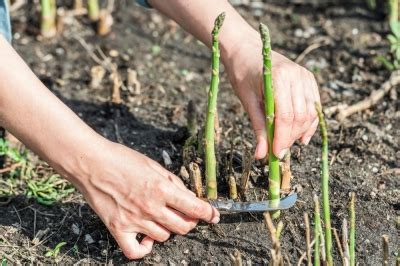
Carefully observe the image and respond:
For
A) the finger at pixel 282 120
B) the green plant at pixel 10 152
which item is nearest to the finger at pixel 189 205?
the finger at pixel 282 120

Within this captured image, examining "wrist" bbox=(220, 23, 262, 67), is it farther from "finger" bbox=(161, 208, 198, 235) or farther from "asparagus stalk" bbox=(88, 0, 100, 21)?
"asparagus stalk" bbox=(88, 0, 100, 21)

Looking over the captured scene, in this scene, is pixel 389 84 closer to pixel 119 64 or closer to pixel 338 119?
pixel 338 119

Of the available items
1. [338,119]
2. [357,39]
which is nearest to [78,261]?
[338,119]

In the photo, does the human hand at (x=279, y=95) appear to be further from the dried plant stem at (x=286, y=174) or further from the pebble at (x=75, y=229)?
the pebble at (x=75, y=229)

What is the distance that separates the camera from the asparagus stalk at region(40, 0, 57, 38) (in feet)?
10.2

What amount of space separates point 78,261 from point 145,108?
2.84ft

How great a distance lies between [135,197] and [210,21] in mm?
568

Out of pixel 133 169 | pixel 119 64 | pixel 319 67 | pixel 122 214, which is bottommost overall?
pixel 119 64

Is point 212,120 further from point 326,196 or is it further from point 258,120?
point 326,196

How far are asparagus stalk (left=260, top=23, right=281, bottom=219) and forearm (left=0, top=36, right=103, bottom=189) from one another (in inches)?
15.5

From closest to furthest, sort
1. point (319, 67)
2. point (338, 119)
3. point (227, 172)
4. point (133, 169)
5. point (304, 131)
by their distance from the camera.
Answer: point (133, 169) < point (304, 131) < point (227, 172) < point (338, 119) < point (319, 67)

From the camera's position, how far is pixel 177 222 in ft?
6.09

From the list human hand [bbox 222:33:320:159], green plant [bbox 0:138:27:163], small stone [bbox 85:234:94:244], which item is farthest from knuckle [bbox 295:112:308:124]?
green plant [bbox 0:138:27:163]

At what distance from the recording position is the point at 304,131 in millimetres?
1935
